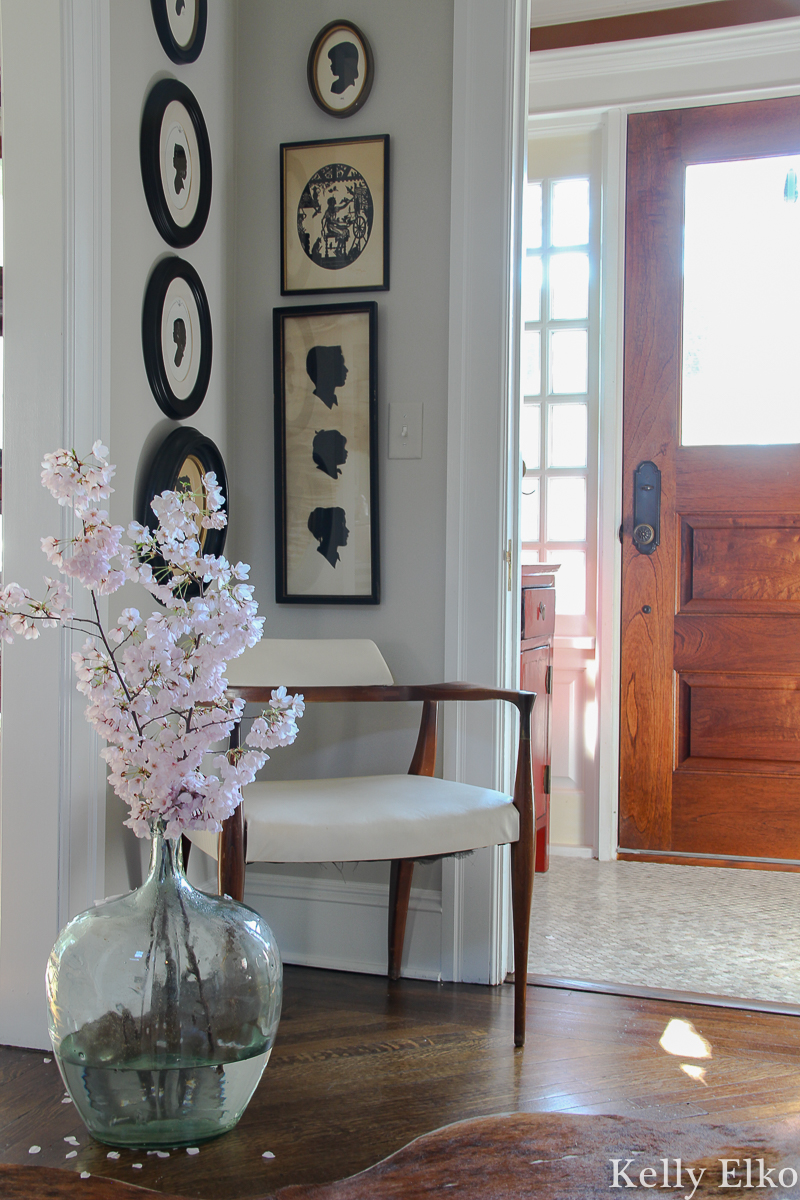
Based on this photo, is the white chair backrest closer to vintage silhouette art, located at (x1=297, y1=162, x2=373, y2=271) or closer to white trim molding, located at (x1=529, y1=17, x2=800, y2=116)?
vintage silhouette art, located at (x1=297, y1=162, x2=373, y2=271)

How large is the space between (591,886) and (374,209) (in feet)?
6.61

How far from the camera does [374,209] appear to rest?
2207 mm

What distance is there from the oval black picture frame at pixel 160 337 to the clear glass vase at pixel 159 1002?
1.06 m

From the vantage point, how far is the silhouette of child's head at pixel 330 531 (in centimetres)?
225

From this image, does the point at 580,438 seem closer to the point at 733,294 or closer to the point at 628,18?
the point at 733,294

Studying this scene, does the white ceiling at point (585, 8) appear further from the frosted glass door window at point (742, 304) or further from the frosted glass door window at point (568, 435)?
the frosted glass door window at point (568, 435)

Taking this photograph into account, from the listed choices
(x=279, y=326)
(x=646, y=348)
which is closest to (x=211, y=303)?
(x=279, y=326)

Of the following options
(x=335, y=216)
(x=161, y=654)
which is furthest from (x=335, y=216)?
→ (x=161, y=654)

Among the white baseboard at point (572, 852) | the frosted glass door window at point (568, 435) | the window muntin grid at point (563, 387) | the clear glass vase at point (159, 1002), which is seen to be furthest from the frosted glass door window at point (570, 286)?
the clear glass vase at point (159, 1002)

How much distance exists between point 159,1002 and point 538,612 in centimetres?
182

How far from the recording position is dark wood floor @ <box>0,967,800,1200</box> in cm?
136

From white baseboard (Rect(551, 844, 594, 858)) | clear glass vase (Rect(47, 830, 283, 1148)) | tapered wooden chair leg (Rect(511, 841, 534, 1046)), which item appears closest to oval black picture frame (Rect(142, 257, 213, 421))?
clear glass vase (Rect(47, 830, 283, 1148))

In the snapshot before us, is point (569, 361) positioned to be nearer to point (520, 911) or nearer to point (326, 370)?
point (326, 370)

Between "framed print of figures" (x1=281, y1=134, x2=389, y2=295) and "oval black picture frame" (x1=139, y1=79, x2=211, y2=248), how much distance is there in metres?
0.22
